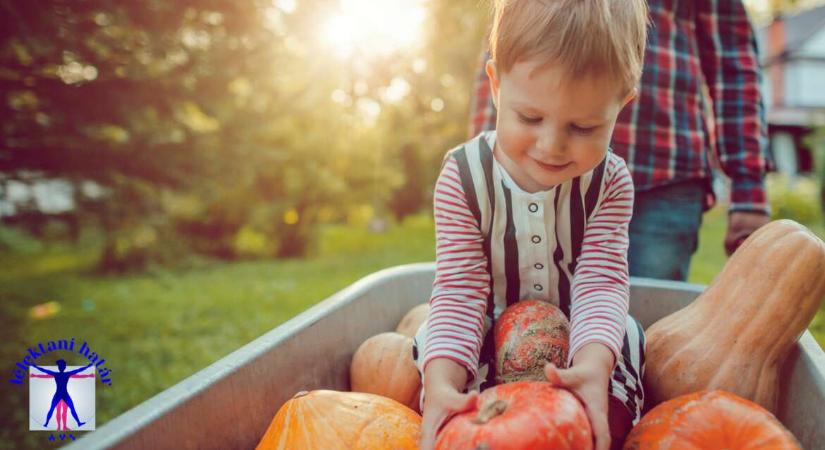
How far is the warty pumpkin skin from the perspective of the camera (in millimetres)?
1447

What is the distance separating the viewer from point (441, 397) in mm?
1195

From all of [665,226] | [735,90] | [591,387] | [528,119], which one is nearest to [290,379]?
[591,387]

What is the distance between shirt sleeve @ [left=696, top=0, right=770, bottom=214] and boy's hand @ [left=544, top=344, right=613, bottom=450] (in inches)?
44.6

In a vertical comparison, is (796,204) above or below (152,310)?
above

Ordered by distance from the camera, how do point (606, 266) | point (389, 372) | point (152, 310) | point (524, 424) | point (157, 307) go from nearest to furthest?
point (524, 424), point (606, 266), point (389, 372), point (152, 310), point (157, 307)

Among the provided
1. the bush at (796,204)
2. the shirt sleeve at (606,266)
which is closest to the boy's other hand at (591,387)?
the shirt sleeve at (606,266)

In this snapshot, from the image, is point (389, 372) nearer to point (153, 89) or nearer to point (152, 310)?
point (153, 89)

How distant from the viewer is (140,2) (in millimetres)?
2611

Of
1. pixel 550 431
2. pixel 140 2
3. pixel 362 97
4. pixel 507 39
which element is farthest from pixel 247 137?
pixel 550 431

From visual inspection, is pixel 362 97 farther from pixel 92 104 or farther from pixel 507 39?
pixel 507 39

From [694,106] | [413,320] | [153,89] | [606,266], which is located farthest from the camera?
[153,89]

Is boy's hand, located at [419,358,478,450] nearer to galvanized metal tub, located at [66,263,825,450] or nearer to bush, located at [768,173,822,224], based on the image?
galvanized metal tub, located at [66,263,825,450]

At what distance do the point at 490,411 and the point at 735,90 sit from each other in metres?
1.58

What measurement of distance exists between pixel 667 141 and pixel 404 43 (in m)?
2.09
